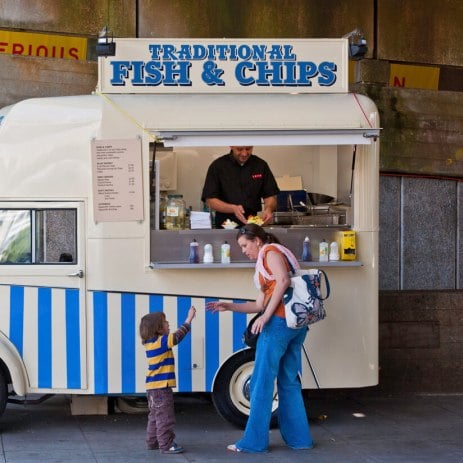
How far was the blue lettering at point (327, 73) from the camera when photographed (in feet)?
26.4

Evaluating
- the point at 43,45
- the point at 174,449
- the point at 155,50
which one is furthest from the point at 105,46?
the point at 174,449

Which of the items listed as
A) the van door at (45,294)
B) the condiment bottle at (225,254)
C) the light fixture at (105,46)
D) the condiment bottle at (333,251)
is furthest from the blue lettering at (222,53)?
the condiment bottle at (333,251)

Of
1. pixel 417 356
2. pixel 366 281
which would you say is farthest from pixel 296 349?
pixel 417 356

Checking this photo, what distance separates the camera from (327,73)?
26.5 feet

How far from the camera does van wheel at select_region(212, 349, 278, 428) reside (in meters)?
7.79

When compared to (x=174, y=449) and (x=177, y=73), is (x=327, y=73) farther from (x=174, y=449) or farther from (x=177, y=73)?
(x=174, y=449)

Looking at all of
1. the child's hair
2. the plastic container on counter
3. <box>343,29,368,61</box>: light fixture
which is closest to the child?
the child's hair

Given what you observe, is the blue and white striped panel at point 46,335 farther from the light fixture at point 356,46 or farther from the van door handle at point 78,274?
the light fixture at point 356,46

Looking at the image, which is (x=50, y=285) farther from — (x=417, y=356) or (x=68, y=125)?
(x=417, y=356)

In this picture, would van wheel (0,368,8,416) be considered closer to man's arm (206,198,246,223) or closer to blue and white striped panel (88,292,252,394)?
blue and white striped panel (88,292,252,394)

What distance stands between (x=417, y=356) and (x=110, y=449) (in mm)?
3914

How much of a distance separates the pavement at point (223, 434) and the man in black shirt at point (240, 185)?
1.65 metres

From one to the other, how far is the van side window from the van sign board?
111 centimetres

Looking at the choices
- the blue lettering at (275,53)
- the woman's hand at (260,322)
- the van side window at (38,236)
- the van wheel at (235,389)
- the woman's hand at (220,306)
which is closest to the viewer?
the woman's hand at (260,322)
